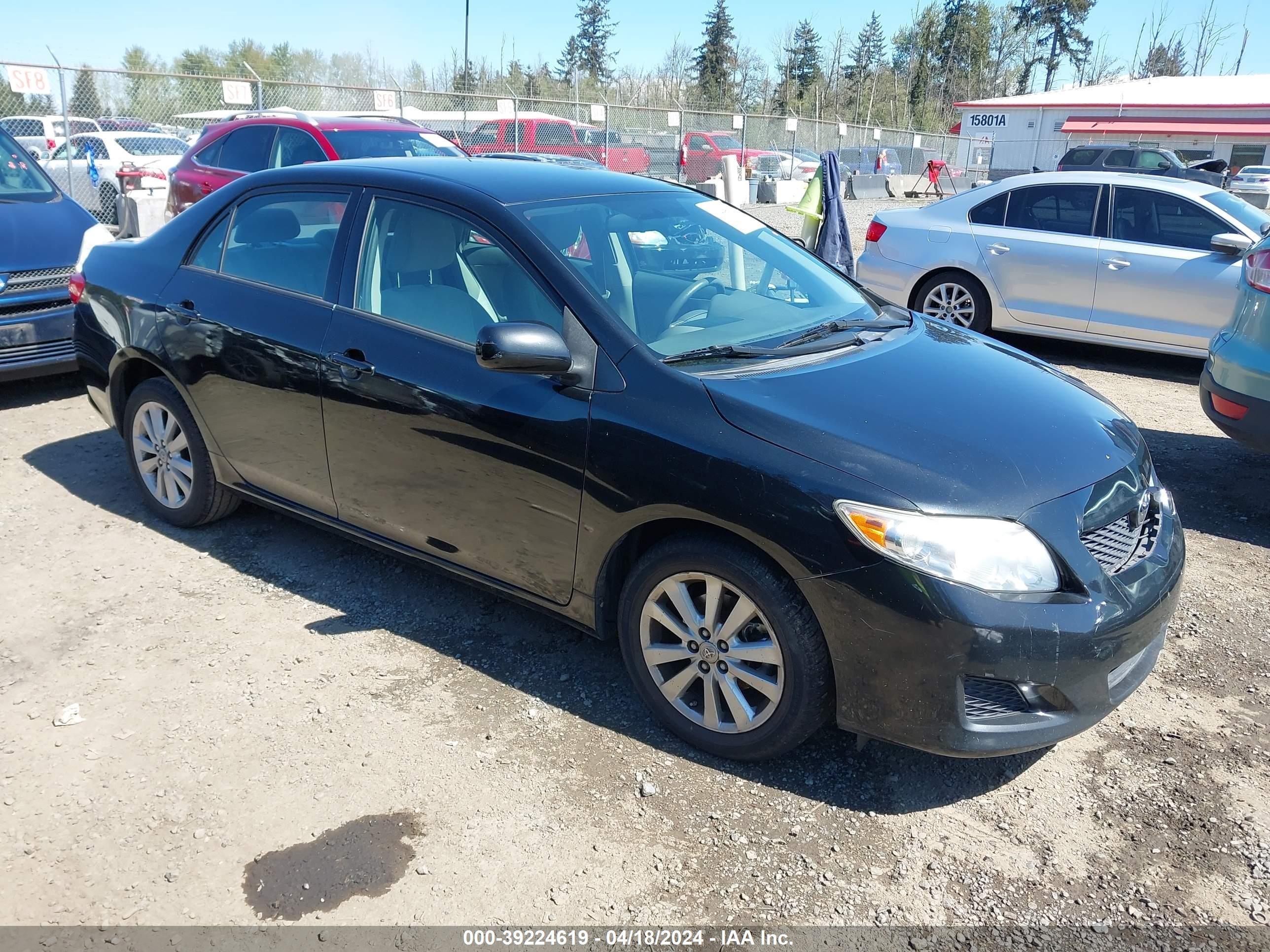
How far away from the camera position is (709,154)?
25297 millimetres

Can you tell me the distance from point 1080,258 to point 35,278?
779 cm

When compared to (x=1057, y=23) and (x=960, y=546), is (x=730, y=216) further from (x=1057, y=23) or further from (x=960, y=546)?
(x=1057, y=23)

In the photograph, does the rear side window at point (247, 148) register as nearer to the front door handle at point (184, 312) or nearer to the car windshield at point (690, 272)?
the front door handle at point (184, 312)

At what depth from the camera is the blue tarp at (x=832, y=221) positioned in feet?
27.7

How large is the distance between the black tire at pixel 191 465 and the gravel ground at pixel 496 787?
41 centimetres

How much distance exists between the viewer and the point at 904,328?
3867 mm

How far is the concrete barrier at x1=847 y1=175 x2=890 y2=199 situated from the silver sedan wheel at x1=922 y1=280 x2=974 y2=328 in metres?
19.9

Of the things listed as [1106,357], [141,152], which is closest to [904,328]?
[1106,357]

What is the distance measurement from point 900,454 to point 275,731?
2196 mm

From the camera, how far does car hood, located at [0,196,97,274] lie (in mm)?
6586

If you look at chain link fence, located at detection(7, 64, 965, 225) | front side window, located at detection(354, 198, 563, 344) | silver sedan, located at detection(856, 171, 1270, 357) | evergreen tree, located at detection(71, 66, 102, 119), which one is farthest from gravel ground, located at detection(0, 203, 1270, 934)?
evergreen tree, located at detection(71, 66, 102, 119)

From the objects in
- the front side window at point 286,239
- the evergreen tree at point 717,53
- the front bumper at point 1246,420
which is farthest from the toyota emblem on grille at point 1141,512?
the evergreen tree at point 717,53

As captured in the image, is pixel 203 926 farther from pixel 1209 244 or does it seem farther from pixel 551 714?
pixel 1209 244

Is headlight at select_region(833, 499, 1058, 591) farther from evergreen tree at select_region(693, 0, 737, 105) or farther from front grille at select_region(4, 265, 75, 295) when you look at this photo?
evergreen tree at select_region(693, 0, 737, 105)
